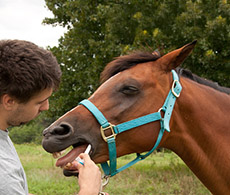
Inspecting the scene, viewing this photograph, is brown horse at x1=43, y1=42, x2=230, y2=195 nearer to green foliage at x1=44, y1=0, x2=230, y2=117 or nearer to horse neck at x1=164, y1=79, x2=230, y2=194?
horse neck at x1=164, y1=79, x2=230, y2=194

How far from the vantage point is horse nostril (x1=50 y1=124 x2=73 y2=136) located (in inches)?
82.1

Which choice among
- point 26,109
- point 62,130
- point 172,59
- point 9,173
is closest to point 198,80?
point 172,59

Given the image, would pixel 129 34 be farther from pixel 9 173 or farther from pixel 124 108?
pixel 9 173

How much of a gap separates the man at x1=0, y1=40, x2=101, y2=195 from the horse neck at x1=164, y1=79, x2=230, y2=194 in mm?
1251

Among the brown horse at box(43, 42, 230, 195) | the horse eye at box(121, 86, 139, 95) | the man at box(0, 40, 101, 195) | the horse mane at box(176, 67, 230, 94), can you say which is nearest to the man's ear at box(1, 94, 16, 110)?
the man at box(0, 40, 101, 195)

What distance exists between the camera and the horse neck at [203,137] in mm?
2336

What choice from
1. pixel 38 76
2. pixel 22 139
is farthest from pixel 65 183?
pixel 22 139

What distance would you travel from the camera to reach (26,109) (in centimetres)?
128

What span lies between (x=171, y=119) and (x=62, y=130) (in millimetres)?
960

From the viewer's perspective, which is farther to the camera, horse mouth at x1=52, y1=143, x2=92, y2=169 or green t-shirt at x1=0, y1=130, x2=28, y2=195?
horse mouth at x1=52, y1=143, x2=92, y2=169

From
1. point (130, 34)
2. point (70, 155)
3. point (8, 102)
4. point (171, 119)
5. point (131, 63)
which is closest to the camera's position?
A: point (8, 102)

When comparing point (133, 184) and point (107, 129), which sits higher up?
point (107, 129)

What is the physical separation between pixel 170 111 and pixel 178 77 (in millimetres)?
356

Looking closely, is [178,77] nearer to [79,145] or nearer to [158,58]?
[158,58]
